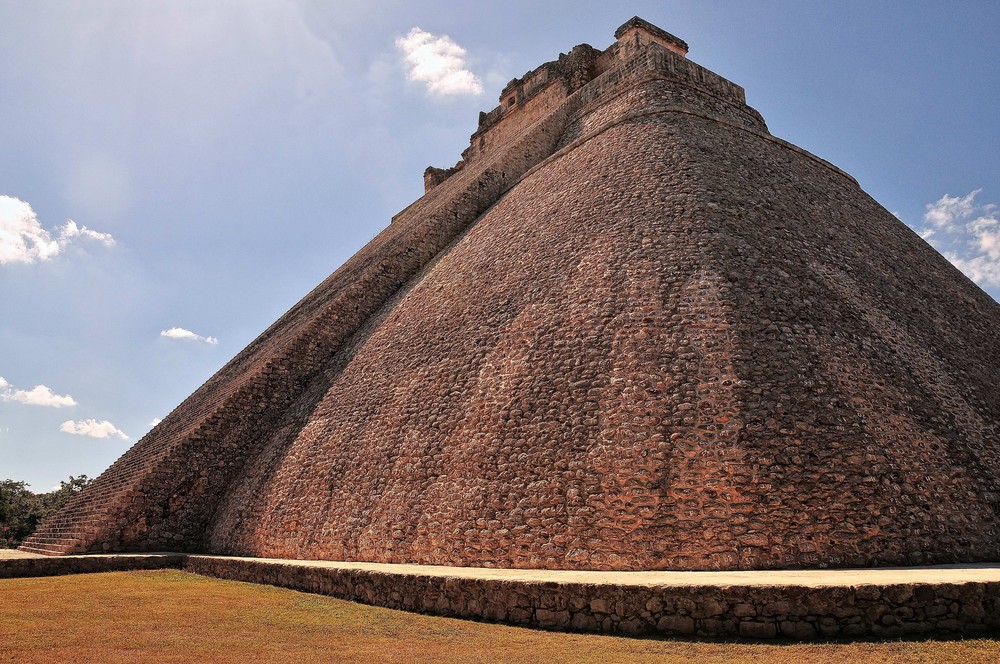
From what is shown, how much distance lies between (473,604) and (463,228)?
34.6 ft

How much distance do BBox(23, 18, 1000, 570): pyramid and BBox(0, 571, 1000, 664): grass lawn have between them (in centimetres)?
150

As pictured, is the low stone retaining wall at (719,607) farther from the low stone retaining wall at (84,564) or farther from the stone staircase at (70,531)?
the stone staircase at (70,531)

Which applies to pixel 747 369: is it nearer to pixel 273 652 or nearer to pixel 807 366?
pixel 807 366

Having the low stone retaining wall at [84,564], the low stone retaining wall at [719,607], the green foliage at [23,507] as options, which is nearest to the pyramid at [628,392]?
the low stone retaining wall at [84,564]

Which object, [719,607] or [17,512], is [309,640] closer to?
[719,607]

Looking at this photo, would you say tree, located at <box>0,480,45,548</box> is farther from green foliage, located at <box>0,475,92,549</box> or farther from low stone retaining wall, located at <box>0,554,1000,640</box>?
low stone retaining wall, located at <box>0,554,1000,640</box>

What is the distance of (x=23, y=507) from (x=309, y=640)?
24072 millimetres

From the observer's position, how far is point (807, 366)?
7348 mm

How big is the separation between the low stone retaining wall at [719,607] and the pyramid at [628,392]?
41.5 inches

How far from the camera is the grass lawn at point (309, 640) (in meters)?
4.34

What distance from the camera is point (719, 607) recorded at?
485cm

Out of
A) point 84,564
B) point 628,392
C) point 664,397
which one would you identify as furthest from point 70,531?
point 664,397

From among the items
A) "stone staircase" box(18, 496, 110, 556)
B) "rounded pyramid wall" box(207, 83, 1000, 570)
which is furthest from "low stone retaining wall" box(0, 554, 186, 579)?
"rounded pyramid wall" box(207, 83, 1000, 570)

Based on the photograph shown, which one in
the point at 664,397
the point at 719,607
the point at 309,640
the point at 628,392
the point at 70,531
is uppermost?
the point at 628,392
